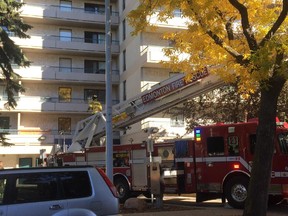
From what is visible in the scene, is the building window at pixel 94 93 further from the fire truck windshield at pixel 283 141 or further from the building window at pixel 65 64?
the fire truck windshield at pixel 283 141

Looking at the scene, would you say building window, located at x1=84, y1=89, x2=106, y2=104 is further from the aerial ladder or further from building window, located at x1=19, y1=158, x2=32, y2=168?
the aerial ladder

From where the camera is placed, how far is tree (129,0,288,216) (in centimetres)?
999

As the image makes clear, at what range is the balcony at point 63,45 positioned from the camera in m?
42.2

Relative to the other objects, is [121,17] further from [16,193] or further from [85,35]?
[16,193]

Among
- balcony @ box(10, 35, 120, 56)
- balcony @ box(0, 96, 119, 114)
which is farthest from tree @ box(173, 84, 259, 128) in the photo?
balcony @ box(10, 35, 120, 56)

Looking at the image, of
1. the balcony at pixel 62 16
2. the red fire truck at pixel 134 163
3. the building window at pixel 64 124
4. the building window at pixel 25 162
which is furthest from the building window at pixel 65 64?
the red fire truck at pixel 134 163

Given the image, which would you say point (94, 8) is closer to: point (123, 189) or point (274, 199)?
point (123, 189)

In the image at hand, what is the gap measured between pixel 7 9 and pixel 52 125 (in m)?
20.3

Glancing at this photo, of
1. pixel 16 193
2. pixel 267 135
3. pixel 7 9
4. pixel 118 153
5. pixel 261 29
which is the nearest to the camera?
pixel 16 193

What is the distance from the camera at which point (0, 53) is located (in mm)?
24516

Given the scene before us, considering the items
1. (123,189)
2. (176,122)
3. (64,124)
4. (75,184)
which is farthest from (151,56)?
(75,184)

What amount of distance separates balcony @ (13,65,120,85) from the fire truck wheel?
2871 centimetres

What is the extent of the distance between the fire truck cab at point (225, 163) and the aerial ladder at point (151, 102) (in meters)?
1.95

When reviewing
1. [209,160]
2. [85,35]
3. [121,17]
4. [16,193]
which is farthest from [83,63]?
[16,193]
